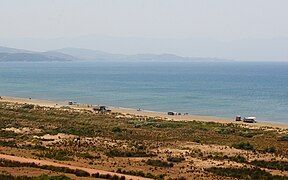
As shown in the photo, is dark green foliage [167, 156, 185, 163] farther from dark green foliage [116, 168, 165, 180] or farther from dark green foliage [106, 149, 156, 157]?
dark green foliage [116, 168, 165, 180]

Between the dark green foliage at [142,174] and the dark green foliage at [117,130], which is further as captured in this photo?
the dark green foliage at [117,130]

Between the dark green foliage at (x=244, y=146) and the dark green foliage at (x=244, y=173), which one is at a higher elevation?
the dark green foliage at (x=244, y=173)

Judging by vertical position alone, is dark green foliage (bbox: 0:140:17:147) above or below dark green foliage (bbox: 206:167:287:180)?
below

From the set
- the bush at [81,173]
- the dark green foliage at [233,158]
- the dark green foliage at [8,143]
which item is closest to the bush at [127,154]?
the dark green foliage at [233,158]

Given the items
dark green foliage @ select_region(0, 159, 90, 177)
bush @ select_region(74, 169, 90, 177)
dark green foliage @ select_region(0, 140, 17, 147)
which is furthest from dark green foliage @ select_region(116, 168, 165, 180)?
dark green foliage @ select_region(0, 140, 17, 147)

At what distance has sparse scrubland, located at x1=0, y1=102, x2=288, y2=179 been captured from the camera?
124 feet

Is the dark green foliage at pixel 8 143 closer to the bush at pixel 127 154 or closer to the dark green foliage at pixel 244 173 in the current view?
the bush at pixel 127 154

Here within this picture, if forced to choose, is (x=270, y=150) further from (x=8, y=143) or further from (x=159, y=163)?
(x=8, y=143)

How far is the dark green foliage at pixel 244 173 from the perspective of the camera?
37.2 meters

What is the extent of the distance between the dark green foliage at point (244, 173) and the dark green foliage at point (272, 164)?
8.43ft

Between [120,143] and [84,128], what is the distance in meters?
12.5

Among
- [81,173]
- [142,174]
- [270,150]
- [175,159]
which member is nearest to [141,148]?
[175,159]

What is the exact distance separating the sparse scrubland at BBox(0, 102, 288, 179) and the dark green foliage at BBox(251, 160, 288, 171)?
39mm

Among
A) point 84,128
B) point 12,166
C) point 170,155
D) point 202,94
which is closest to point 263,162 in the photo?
point 170,155
